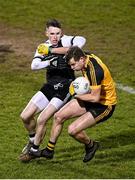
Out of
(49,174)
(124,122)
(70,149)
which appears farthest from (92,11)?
(49,174)

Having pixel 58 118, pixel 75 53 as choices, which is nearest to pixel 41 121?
pixel 58 118

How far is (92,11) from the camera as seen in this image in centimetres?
3111

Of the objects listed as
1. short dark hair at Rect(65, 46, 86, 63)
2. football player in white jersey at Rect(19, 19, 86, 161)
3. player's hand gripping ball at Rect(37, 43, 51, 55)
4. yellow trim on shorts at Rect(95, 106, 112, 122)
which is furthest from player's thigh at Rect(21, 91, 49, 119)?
short dark hair at Rect(65, 46, 86, 63)

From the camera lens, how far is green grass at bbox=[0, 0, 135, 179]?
40.2 feet

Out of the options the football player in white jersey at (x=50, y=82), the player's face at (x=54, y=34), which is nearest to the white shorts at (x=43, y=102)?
the football player in white jersey at (x=50, y=82)

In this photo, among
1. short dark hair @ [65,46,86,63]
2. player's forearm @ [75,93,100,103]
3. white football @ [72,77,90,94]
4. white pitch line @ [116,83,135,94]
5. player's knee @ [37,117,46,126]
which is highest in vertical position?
short dark hair @ [65,46,86,63]

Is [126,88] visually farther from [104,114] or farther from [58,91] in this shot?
[104,114]

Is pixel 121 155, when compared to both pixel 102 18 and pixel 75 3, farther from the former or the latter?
pixel 75 3

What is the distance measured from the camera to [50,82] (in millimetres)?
13023

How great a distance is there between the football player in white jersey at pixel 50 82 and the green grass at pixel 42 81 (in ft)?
2.02

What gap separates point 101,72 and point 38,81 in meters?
8.78

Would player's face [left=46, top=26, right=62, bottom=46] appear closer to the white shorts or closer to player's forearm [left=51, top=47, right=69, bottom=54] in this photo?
player's forearm [left=51, top=47, right=69, bottom=54]

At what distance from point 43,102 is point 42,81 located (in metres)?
7.69

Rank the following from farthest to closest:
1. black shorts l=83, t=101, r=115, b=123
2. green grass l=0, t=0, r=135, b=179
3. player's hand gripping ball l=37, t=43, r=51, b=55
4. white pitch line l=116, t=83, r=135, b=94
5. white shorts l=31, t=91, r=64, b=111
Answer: white pitch line l=116, t=83, r=135, b=94
white shorts l=31, t=91, r=64, b=111
player's hand gripping ball l=37, t=43, r=51, b=55
green grass l=0, t=0, r=135, b=179
black shorts l=83, t=101, r=115, b=123
